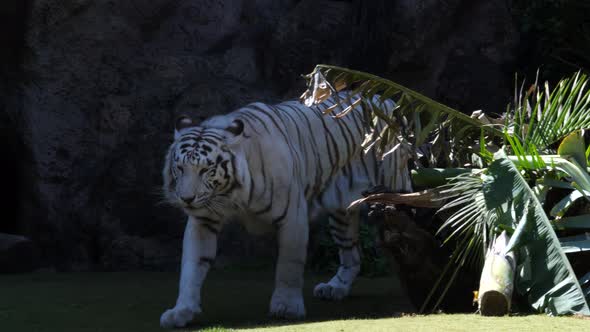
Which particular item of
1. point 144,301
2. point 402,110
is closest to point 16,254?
point 144,301

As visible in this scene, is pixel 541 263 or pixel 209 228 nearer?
pixel 541 263

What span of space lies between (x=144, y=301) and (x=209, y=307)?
22.7 inches

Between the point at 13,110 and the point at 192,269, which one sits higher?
the point at 13,110

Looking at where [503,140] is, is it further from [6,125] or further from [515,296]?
[6,125]

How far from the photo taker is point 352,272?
7.80 meters

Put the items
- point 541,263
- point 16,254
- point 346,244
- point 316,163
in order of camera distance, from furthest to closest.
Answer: point 16,254, point 346,244, point 316,163, point 541,263

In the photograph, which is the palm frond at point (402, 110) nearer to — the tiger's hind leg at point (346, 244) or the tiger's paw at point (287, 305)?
the tiger's paw at point (287, 305)

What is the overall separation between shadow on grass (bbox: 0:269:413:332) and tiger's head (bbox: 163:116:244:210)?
2.67ft

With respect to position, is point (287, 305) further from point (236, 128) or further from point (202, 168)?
point (236, 128)

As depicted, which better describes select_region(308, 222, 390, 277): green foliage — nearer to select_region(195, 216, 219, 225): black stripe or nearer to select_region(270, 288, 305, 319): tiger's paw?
select_region(270, 288, 305, 319): tiger's paw

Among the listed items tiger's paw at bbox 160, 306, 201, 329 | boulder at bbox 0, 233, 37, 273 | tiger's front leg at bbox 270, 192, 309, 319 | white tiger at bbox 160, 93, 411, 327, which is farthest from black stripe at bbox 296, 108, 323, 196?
boulder at bbox 0, 233, 37, 273

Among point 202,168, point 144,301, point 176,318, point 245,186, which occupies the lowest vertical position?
point 144,301

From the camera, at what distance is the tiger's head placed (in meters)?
6.04

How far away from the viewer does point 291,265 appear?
6270 mm
